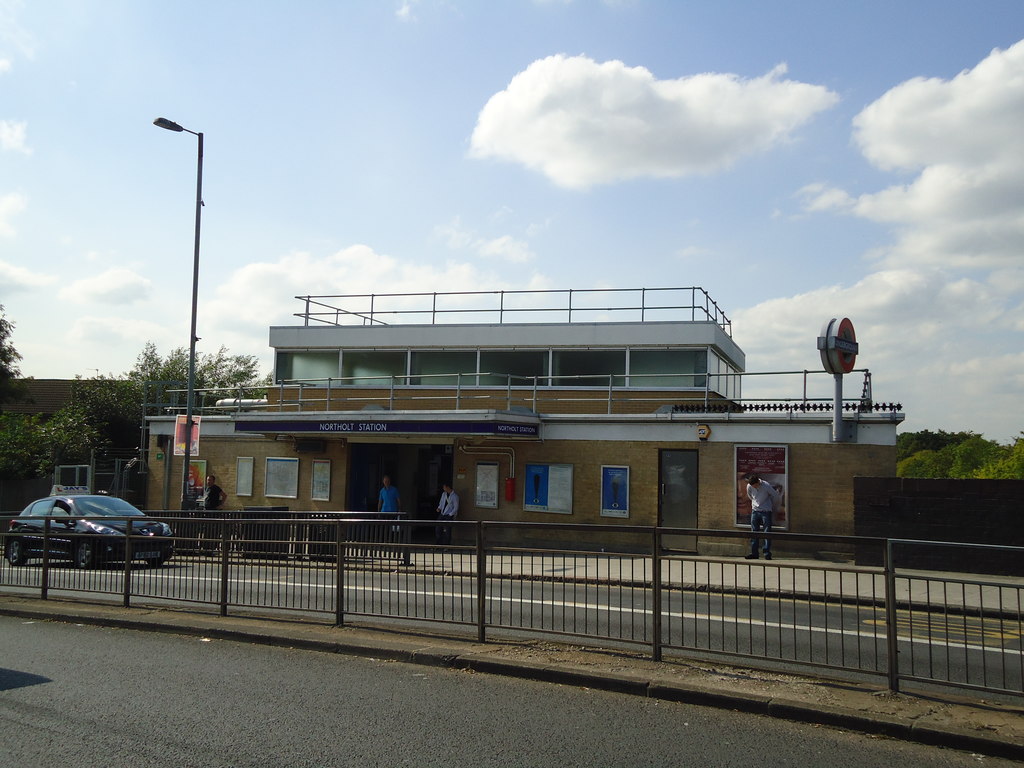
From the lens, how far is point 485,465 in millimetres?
23500

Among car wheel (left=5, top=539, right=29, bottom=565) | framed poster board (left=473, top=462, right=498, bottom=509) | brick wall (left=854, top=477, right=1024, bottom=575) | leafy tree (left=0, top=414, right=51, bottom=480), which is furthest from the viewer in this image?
leafy tree (left=0, top=414, right=51, bottom=480)

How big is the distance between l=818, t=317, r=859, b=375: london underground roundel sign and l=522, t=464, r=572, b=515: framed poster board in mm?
6613

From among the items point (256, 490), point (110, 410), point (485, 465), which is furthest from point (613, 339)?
point (110, 410)

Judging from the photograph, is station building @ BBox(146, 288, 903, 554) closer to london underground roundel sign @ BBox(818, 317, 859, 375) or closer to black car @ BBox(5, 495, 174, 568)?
london underground roundel sign @ BBox(818, 317, 859, 375)

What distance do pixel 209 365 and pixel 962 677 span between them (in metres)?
68.4

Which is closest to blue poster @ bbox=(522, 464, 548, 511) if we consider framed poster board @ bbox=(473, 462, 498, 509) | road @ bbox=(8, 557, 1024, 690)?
framed poster board @ bbox=(473, 462, 498, 509)

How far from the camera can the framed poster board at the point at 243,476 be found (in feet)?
88.3

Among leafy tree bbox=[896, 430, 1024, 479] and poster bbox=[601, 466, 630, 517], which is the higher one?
leafy tree bbox=[896, 430, 1024, 479]

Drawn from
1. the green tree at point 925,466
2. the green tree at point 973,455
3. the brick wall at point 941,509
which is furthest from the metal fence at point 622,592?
the green tree at point 925,466

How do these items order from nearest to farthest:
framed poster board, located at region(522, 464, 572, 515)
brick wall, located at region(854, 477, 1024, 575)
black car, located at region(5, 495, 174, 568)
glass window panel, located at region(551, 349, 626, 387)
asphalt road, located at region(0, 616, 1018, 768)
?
asphalt road, located at region(0, 616, 1018, 768)
black car, located at region(5, 495, 174, 568)
brick wall, located at region(854, 477, 1024, 575)
framed poster board, located at region(522, 464, 572, 515)
glass window panel, located at region(551, 349, 626, 387)

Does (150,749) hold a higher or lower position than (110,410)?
lower

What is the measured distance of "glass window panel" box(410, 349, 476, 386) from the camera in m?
26.8

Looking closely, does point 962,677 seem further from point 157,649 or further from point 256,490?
point 256,490

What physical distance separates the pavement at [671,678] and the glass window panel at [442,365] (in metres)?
16.7
